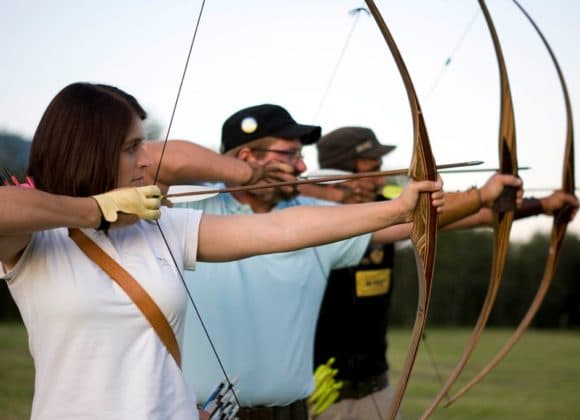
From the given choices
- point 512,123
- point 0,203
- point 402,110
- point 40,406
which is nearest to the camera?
point 0,203

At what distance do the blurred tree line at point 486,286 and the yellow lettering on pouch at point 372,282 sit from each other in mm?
21185

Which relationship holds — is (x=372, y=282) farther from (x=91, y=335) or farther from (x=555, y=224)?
(x=91, y=335)

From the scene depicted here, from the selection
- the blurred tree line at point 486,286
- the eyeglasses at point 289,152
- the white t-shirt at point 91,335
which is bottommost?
the blurred tree line at point 486,286

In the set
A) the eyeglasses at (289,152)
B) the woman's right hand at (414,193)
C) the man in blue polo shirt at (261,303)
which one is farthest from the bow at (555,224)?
the woman's right hand at (414,193)

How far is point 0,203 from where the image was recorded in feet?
5.57

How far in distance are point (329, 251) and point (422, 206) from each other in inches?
36.8

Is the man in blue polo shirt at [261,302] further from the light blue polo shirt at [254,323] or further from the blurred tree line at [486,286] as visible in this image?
the blurred tree line at [486,286]

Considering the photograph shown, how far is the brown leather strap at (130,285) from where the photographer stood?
6.03 ft

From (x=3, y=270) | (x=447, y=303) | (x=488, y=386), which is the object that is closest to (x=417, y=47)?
(x=3, y=270)

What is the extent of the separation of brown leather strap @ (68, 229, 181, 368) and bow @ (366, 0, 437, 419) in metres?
0.60

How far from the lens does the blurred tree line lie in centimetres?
2569

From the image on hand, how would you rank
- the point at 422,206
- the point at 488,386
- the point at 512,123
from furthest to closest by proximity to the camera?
the point at 488,386, the point at 512,123, the point at 422,206

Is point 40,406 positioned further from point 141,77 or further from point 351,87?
point 351,87

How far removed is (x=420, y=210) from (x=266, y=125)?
0.82 metres
